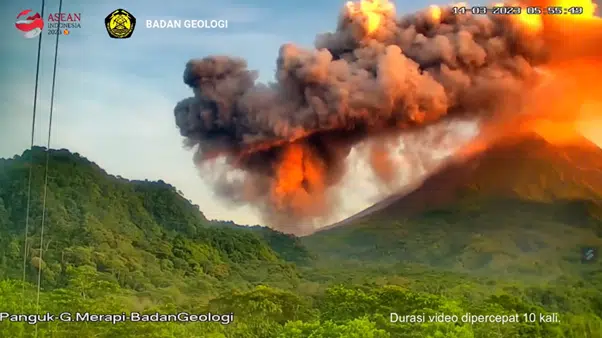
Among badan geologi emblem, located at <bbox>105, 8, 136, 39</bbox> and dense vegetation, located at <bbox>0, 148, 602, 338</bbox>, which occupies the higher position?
badan geologi emblem, located at <bbox>105, 8, 136, 39</bbox>

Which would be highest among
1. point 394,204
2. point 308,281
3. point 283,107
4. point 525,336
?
point 283,107

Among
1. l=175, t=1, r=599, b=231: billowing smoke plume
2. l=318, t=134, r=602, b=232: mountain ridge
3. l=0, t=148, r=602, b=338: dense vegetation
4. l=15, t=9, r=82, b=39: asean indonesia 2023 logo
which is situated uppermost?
l=15, t=9, r=82, b=39: asean indonesia 2023 logo

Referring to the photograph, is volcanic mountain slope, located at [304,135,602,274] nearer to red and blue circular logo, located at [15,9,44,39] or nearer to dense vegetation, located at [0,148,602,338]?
dense vegetation, located at [0,148,602,338]

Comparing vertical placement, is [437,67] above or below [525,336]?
above

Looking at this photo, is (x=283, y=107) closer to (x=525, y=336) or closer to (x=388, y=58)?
(x=388, y=58)

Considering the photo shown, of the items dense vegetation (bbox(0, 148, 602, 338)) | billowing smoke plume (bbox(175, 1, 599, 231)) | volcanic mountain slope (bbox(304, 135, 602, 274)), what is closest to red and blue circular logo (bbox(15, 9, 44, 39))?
dense vegetation (bbox(0, 148, 602, 338))

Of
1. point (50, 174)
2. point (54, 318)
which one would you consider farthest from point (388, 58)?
point (54, 318)

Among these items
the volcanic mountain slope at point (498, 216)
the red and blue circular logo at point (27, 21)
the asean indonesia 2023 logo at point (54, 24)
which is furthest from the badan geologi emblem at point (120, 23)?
the volcanic mountain slope at point (498, 216)

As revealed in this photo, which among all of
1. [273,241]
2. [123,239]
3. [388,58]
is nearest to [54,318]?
[123,239]
